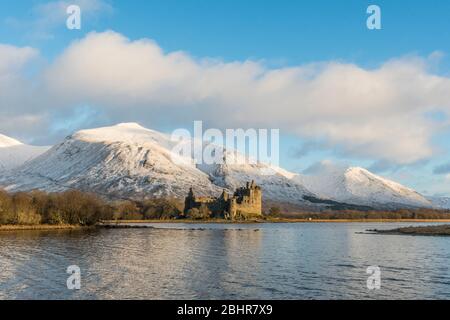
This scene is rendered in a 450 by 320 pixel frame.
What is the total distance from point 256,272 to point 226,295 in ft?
45.5

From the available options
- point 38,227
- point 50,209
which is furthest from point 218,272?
point 50,209

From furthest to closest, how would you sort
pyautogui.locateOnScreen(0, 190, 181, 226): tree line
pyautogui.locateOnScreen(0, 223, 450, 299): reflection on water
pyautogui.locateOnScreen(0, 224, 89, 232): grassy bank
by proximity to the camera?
pyautogui.locateOnScreen(0, 190, 181, 226): tree line, pyautogui.locateOnScreen(0, 224, 89, 232): grassy bank, pyautogui.locateOnScreen(0, 223, 450, 299): reflection on water

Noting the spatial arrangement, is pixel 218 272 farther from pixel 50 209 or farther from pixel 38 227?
pixel 50 209

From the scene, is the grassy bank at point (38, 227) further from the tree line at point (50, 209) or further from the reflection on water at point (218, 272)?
the reflection on water at point (218, 272)

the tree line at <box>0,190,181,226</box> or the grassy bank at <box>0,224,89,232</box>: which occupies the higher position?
the tree line at <box>0,190,181,226</box>

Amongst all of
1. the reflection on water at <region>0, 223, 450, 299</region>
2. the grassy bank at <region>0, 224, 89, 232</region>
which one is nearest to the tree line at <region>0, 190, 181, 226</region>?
the grassy bank at <region>0, 224, 89, 232</region>

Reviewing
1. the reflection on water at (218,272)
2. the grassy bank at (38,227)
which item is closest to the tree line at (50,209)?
the grassy bank at (38,227)

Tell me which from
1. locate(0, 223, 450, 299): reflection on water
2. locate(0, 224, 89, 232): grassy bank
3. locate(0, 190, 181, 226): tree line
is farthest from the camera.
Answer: locate(0, 190, 181, 226): tree line

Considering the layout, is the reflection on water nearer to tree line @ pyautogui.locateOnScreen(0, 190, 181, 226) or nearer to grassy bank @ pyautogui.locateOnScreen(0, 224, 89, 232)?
grassy bank @ pyautogui.locateOnScreen(0, 224, 89, 232)

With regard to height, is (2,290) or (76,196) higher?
(76,196)
